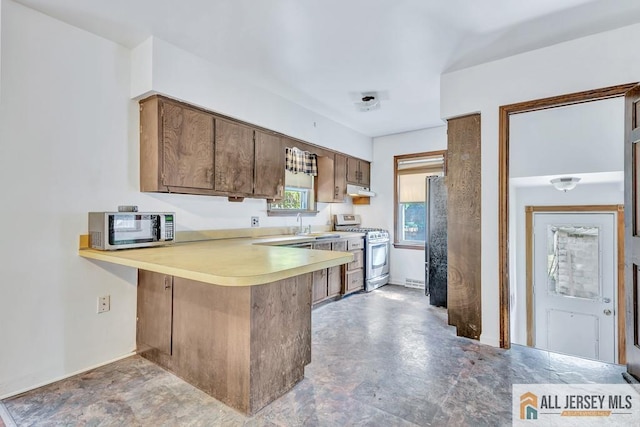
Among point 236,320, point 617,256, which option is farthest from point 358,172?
point 236,320

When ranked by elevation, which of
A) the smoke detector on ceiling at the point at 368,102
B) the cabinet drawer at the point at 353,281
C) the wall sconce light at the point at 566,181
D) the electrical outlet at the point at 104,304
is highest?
the smoke detector on ceiling at the point at 368,102

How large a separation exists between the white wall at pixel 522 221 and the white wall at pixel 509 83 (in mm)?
1600

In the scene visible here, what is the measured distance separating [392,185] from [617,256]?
302cm

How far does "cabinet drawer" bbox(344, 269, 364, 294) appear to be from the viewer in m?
4.20

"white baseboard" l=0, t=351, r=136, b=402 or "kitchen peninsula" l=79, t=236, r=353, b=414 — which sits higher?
"kitchen peninsula" l=79, t=236, r=353, b=414

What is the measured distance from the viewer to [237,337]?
5.82ft

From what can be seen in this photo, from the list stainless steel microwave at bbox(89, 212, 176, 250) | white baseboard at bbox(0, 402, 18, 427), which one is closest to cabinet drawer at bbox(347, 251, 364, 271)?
stainless steel microwave at bbox(89, 212, 176, 250)

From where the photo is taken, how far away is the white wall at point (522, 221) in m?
4.00

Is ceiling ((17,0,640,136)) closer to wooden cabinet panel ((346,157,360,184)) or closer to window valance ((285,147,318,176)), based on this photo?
window valance ((285,147,318,176))

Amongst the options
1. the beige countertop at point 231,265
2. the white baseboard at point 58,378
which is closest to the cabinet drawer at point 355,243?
the beige countertop at point 231,265

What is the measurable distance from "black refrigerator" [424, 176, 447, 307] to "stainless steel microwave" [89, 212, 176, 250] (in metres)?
3.10

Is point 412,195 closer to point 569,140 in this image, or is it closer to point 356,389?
point 569,140

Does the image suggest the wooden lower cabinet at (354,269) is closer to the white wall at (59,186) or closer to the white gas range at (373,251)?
the white gas range at (373,251)

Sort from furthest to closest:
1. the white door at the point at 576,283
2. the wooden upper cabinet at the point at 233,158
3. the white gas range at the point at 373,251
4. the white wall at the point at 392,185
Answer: the white wall at the point at 392,185 → the white gas range at the point at 373,251 → the white door at the point at 576,283 → the wooden upper cabinet at the point at 233,158
